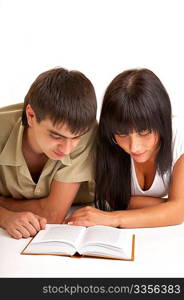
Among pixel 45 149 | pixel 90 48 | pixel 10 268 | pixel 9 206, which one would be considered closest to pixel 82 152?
pixel 45 149

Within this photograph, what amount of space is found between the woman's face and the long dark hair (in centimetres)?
3

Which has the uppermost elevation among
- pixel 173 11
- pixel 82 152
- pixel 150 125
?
pixel 173 11

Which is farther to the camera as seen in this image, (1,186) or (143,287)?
(1,186)

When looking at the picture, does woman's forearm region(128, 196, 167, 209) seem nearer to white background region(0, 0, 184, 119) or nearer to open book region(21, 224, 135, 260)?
open book region(21, 224, 135, 260)

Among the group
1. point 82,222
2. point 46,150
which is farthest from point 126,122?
point 82,222

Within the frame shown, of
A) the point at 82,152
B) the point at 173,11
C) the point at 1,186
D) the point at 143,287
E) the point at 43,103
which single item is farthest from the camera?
the point at 173,11

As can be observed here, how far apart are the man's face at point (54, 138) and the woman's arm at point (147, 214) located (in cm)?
30

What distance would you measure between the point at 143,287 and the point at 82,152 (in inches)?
32.9

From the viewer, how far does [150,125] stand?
222 centimetres

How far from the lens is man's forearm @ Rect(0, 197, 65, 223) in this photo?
2.40m

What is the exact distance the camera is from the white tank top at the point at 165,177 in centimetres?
246

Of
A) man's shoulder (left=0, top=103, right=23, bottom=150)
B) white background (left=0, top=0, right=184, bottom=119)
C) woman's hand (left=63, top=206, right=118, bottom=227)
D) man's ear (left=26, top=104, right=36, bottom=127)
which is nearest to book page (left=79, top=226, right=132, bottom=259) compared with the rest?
woman's hand (left=63, top=206, right=118, bottom=227)

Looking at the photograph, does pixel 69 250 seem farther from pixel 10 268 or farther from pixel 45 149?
pixel 45 149

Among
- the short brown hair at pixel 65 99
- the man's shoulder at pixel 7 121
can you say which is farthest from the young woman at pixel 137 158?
the man's shoulder at pixel 7 121
